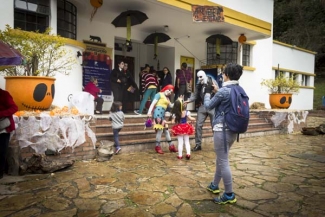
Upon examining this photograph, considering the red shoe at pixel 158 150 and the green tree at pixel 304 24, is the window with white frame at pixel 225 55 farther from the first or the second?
the green tree at pixel 304 24

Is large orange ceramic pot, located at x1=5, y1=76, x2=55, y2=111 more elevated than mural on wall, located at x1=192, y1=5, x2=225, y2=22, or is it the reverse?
mural on wall, located at x1=192, y1=5, x2=225, y2=22

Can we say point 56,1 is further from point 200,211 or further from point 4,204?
point 200,211

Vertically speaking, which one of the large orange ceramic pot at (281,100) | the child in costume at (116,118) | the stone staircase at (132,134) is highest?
the large orange ceramic pot at (281,100)

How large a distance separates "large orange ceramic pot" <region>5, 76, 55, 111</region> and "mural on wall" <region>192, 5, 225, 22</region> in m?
5.23

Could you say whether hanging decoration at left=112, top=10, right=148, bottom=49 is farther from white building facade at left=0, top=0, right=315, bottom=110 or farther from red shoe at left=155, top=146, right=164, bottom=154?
red shoe at left=155, top=146, right=164, bottom=154

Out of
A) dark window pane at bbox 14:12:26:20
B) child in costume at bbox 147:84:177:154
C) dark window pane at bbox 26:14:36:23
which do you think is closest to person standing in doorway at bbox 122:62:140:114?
child in costume at bbox 147:84:177:154

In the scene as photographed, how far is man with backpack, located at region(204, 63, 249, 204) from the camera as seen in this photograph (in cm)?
323

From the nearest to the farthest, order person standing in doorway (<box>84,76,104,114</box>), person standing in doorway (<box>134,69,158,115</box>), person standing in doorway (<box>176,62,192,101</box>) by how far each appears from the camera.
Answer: person standing in doorway (<box>84,76,104,114</box>) < person standing in doorway (<box>134,69,158,115</box>) < person standing in doorway (<box>176,62,192,101</box>)

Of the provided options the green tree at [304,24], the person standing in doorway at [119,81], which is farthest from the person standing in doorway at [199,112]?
the green tree at [304,24]

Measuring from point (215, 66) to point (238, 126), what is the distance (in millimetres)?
9610

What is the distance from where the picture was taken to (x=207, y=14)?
8703 millimetres

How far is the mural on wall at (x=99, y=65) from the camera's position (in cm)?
920

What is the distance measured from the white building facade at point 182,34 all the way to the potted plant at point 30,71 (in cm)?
84

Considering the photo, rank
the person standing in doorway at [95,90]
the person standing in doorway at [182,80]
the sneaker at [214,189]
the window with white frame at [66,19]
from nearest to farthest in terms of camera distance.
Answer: the sneaker at [214,189]
the window with white frame at [66,19]
the person standing in doorway at [95,90]
the person standing in doorway at [182,80]
